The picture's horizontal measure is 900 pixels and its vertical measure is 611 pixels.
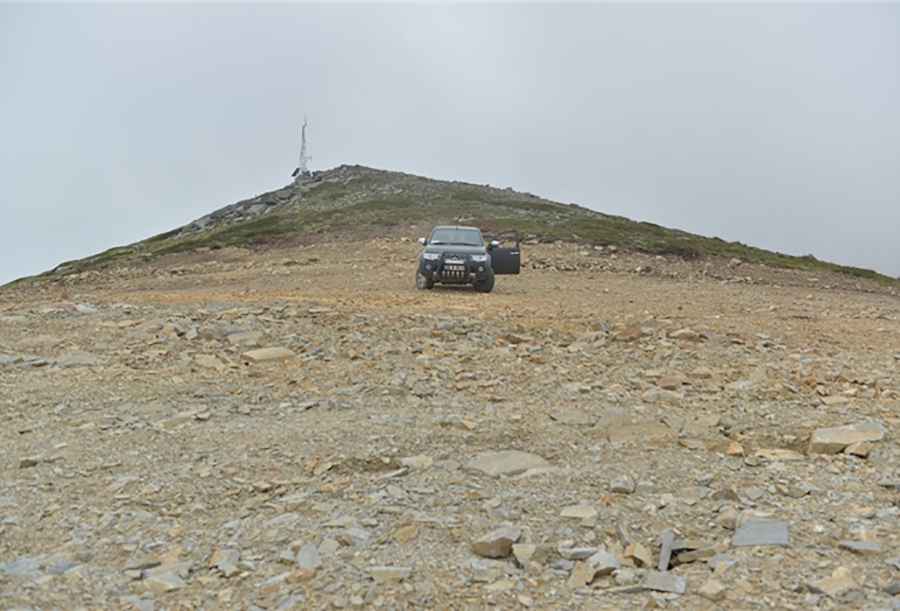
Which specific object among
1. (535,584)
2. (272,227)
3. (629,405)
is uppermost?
(272,227)

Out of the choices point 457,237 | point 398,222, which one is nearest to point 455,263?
point 457,237

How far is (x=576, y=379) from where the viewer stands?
909 cm

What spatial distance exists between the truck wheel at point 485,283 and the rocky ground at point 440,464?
759 cm

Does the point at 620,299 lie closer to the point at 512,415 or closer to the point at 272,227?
the point at 512,415

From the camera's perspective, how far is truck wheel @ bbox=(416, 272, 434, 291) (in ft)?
67.4

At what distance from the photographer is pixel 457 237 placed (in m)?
21.0

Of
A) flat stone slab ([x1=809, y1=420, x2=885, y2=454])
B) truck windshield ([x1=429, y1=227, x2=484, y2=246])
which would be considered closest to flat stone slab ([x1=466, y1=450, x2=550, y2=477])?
flat stone slab ([x1=809, y1=420, x2=885, y2=454])

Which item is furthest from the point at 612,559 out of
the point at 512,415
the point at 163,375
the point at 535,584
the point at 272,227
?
the point at 272,227

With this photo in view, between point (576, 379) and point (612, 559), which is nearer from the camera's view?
point (612, 559)

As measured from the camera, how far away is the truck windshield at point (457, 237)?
20.8 m

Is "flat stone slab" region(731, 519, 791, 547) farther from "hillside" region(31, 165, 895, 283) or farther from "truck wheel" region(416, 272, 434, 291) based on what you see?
"hillside" region(31, 165, 895, 283)

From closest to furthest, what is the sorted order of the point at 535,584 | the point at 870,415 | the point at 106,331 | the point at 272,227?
the point at 535,584 → the point at 870,415 → the point at 106,331 → the point at 272,227

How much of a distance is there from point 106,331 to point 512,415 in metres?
7.03

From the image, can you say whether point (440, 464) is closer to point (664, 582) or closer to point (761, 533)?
point (664, 582)
